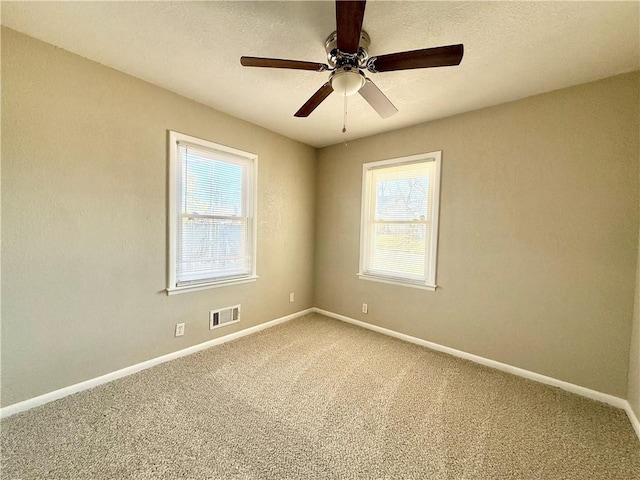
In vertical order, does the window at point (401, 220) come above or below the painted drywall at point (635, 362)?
above

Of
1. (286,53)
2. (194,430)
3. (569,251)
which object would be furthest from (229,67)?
(569,251)

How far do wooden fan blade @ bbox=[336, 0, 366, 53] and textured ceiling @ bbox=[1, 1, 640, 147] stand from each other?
272mm

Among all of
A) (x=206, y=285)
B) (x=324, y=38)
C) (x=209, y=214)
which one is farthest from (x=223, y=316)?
(x=324, y=38)

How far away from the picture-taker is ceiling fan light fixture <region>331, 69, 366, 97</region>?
151 cm

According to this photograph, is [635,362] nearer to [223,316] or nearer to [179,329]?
[223,316]

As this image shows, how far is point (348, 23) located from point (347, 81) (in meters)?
0.40

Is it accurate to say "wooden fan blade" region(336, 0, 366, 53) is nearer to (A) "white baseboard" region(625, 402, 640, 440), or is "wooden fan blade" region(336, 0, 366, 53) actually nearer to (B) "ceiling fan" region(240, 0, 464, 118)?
(B) "ceiling fan" region(240, 0, 464, 118)

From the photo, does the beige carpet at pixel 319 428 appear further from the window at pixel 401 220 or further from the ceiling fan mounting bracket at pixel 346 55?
the ceiling fan mounting bracket at pixel 346 55

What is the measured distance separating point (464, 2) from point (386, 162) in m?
1.78

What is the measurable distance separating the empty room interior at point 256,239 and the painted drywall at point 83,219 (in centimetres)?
1

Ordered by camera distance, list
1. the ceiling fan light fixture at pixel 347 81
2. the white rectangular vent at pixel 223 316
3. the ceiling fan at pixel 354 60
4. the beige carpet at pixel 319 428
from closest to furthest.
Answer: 1. the ceiling fan at pixel 354 60
2. the beige carpet at pixel 319 428
3. the ceiling fan light fixture at pixel 347 81
4. the white rectangular vent at pixel 223 316

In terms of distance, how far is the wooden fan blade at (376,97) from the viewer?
164cm

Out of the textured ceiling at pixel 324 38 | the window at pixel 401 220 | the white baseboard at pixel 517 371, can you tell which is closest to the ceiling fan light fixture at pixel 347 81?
the textured ceiling at pixel 324 38

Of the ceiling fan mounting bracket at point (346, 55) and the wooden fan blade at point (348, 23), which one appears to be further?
the ceiling fan mounting bracket at point (346, 55)
